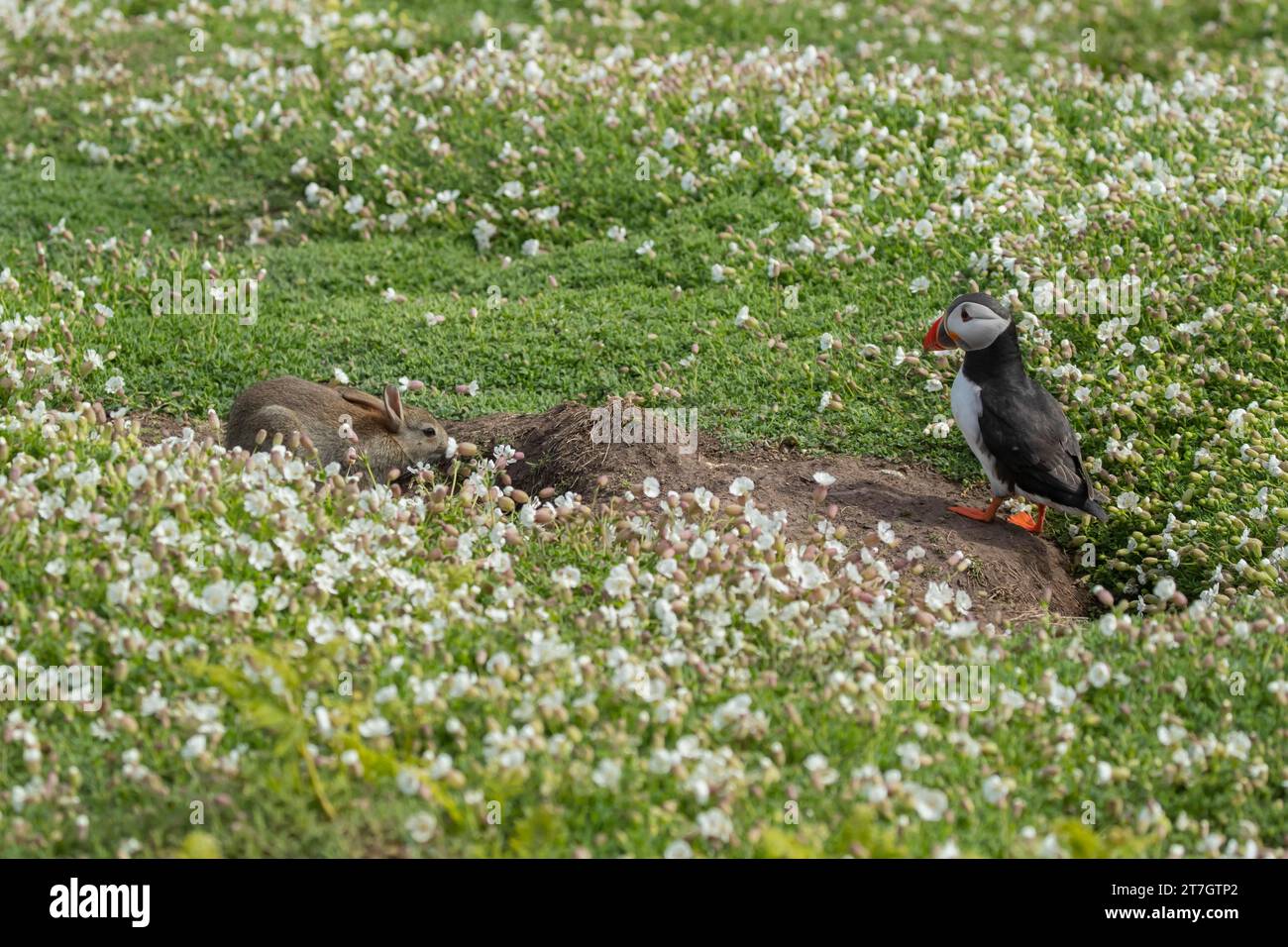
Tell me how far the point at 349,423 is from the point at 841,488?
3.18m

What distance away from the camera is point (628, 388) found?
996cm

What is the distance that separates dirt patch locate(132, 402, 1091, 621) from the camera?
8.21 metres

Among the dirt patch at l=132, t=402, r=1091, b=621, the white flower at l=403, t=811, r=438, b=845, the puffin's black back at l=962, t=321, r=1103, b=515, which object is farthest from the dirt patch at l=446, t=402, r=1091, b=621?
the white flower at l=403, t=811, r=438, b=845

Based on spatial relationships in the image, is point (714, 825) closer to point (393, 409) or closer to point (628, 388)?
point (393, 409)

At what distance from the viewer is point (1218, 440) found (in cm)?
888

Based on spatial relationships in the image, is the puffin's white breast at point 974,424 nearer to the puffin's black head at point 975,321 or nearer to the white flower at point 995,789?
the puffin's black head at point 975,321

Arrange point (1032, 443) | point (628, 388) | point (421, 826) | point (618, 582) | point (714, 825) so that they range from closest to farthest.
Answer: point (421, 826) → point (714, 825) → point (618, 582) → point (1032, 443) → point (628, 388)

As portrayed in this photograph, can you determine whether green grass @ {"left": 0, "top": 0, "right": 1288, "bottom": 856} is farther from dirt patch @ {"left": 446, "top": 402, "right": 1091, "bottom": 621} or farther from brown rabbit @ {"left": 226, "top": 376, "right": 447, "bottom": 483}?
brown rabbit @ {"left": 226, "top": 376, "right": 447, "bottom": 483}

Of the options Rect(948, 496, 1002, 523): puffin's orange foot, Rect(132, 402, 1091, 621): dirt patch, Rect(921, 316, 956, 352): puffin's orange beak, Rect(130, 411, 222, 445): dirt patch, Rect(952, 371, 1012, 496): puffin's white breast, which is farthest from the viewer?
Rect(130, 411, 222, 445): dirt patch

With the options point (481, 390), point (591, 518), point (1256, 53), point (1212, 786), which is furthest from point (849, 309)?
point (1256, 53)

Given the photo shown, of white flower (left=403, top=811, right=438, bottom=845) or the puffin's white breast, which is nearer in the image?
white flower (left=403, top=811, right=438, bottom=845)

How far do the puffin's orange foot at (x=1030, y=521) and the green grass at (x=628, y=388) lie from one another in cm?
25

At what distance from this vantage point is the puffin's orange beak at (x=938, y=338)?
8.88 m

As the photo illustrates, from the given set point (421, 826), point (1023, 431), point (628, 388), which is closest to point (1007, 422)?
point (1023, 431)
